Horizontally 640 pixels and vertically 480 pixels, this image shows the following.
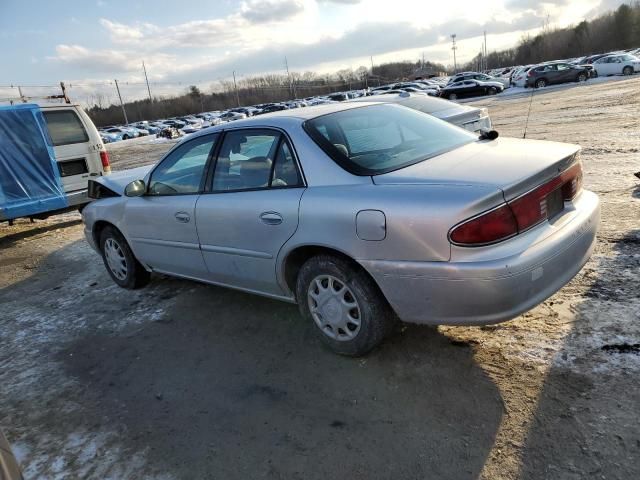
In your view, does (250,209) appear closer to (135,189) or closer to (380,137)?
(380,137)

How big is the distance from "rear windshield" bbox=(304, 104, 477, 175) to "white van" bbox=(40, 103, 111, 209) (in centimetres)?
624

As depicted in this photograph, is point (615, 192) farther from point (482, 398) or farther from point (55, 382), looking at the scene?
point (55, 382)

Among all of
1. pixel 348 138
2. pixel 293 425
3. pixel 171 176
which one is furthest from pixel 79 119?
pixel 293 425

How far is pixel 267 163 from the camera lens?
3527 millimetres

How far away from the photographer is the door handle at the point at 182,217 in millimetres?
4047

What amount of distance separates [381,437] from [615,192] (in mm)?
5049

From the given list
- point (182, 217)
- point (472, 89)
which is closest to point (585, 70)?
point (472, 89)

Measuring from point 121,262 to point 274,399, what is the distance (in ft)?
9.47

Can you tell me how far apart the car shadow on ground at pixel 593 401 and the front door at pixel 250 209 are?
1.79 m

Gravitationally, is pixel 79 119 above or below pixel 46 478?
above

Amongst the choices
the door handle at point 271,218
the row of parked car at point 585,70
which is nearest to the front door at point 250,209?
the door handle at point 271,218

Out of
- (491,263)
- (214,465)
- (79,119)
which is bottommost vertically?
(214,465)

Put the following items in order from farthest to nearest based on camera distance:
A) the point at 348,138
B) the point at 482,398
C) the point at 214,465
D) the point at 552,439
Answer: the point at 348,138, the point at 482,398, the point at 214,465, the point at 552,439

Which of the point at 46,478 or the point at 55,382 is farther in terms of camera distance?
the point at 55,382
